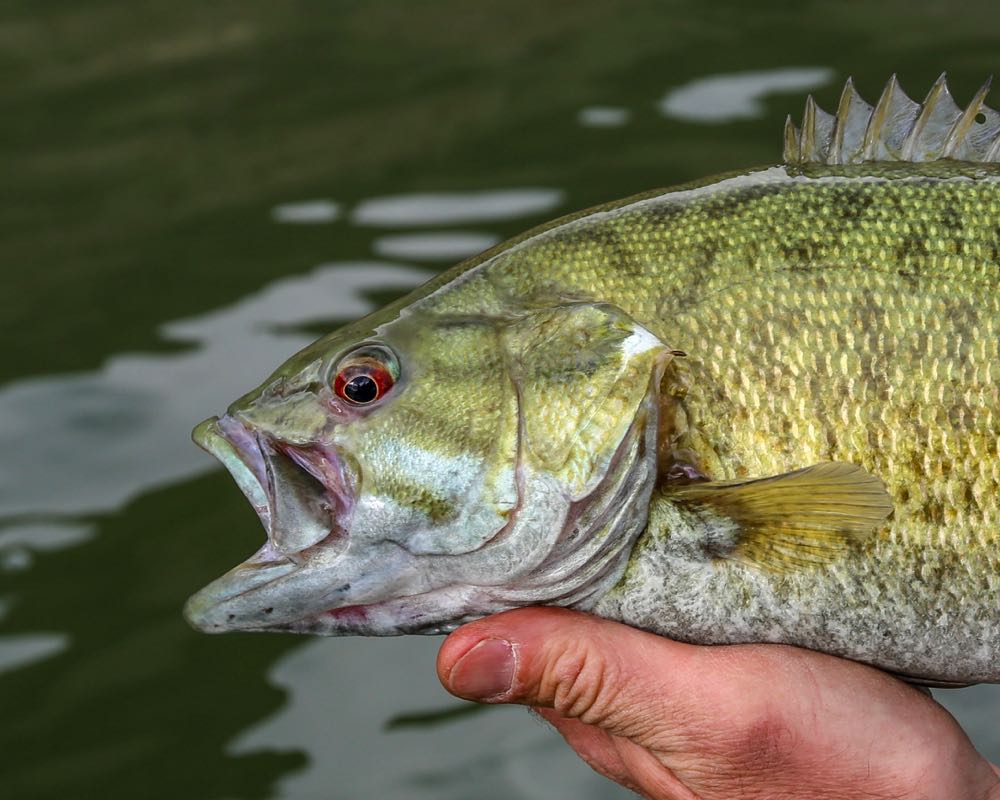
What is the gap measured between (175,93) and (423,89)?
71.6 inches

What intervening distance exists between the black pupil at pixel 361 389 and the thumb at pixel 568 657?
0.56 meters

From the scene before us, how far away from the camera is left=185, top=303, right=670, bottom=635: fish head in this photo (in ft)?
9.30

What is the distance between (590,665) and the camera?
9.82 feet

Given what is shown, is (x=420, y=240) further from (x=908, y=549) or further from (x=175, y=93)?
(x=908, y=549)

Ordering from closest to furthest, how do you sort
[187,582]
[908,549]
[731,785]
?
1. [908,549]
2. [731,785]
3. [187,582]

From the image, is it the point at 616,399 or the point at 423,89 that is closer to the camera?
the point at 616,399

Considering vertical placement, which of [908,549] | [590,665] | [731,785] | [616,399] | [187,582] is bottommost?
[187,582]

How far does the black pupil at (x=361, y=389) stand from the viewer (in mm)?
2947

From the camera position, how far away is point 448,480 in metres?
2.85

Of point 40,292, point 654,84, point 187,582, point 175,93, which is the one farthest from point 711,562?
point 175,93

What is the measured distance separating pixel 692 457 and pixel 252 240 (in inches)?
225

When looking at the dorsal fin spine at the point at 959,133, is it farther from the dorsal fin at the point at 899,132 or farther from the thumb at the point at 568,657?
the thumb at the point at 568,657

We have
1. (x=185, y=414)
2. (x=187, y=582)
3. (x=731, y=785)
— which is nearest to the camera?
(x=731, y=785)

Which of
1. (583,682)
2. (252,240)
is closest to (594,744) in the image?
(583,682)
